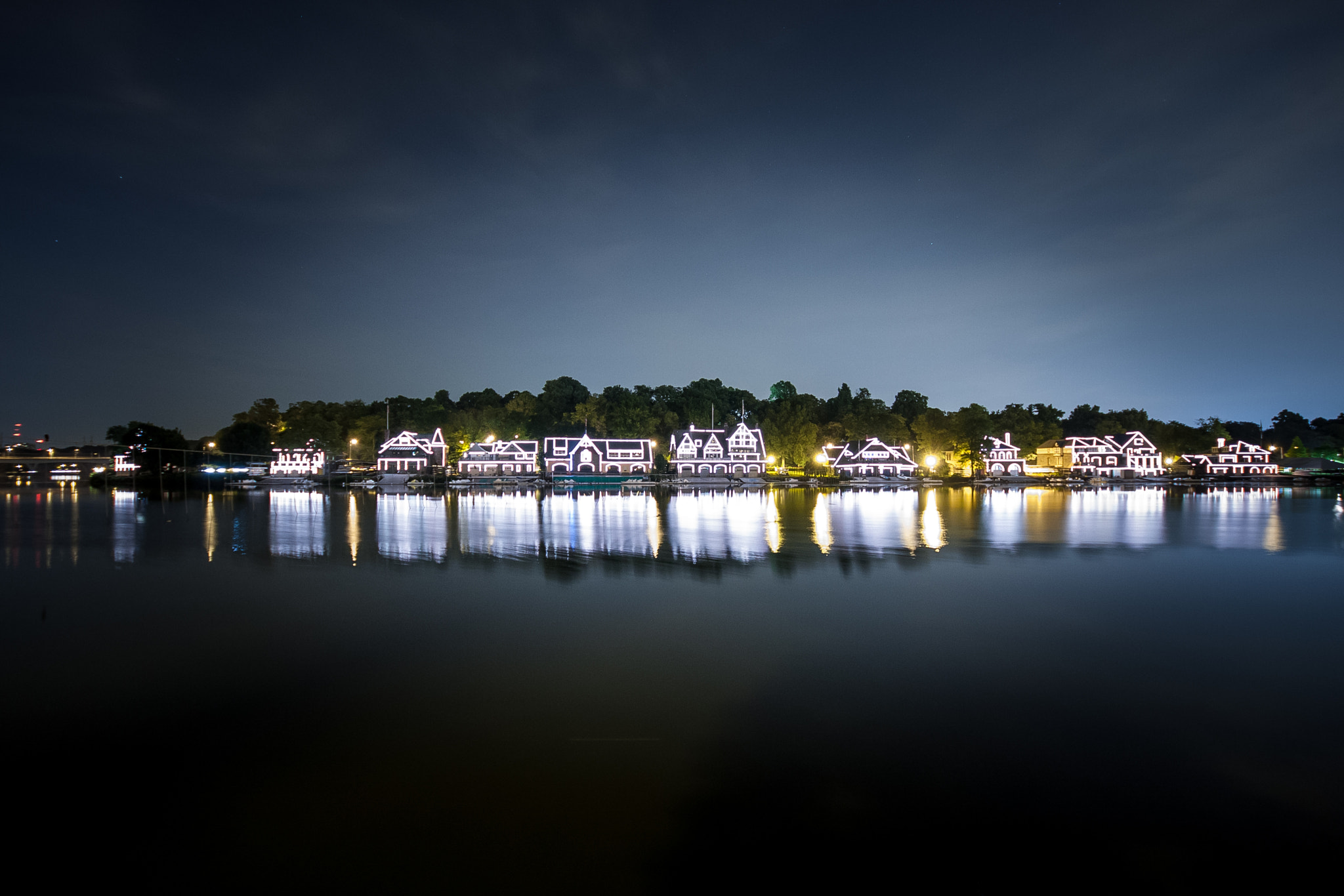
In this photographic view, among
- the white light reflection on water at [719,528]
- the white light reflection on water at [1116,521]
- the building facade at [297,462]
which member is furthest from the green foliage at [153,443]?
the white light reflection on water at [1116,521]

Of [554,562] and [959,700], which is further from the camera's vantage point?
[554,562]

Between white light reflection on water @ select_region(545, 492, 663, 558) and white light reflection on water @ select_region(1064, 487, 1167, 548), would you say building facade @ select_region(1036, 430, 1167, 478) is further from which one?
white light reflection on water @ select_region(545, 492, 663, 558)

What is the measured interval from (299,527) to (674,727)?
26110 millimetres

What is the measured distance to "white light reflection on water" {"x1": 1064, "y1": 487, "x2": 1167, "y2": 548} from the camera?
23.1 m

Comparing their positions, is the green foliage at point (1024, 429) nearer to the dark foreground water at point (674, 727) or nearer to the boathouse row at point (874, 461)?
the boathouse row at point (874, 461)

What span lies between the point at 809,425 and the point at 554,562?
7029 cm

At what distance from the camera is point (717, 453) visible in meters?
75.3

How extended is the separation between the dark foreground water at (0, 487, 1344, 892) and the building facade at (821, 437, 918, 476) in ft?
201

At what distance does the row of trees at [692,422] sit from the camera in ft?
286

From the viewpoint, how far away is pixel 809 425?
275ft

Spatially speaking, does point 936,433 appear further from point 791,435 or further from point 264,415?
point 264,415

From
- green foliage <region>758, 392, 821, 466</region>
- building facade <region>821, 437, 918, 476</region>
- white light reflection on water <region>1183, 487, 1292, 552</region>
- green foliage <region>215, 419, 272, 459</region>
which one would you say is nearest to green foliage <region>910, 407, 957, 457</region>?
building facade <region>821, 437, 918, 476</region>

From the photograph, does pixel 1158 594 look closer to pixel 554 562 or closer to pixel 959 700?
pixel 959 700

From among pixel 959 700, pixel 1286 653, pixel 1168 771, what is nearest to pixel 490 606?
pixel 959 700
